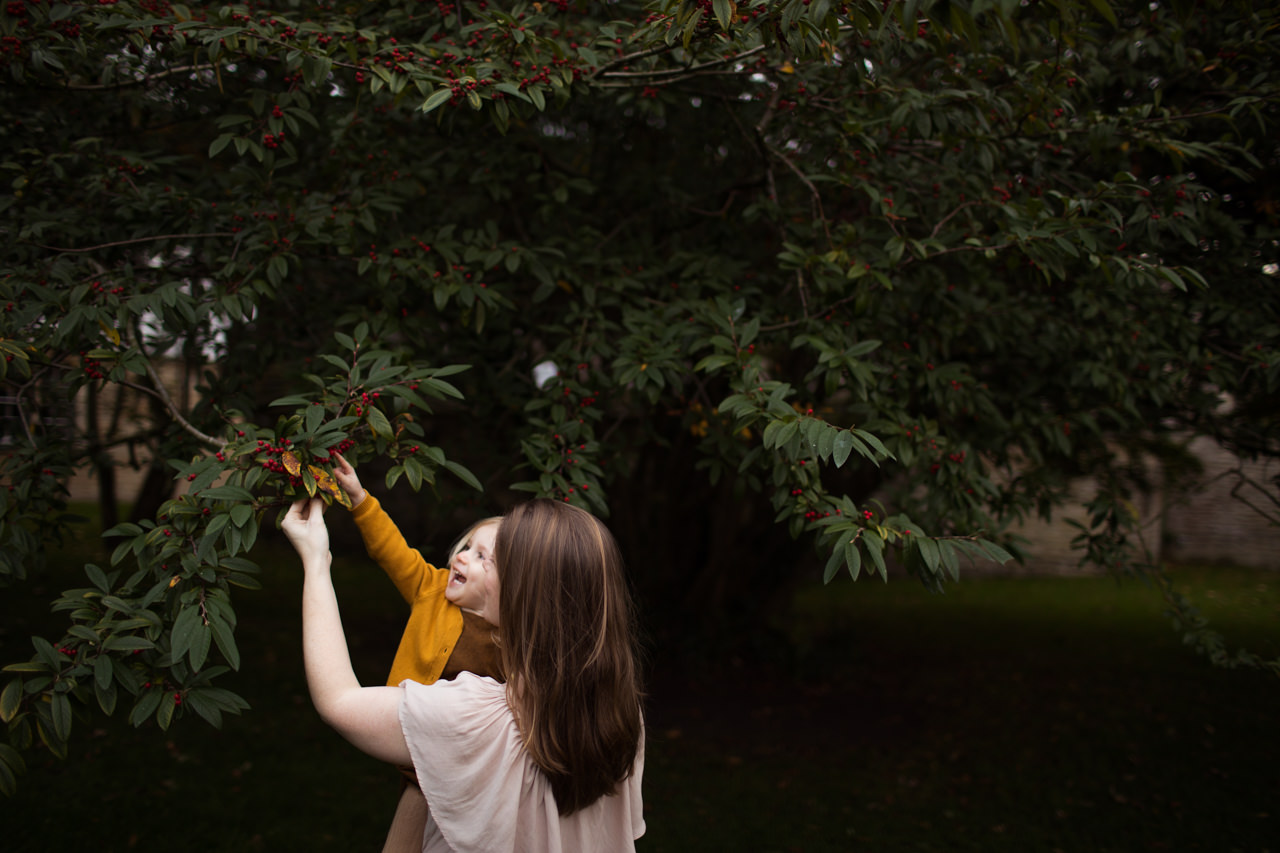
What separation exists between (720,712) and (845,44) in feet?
13.6

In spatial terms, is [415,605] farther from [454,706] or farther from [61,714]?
[61,714]

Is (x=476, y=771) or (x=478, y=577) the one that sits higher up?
(x=478, y=577)

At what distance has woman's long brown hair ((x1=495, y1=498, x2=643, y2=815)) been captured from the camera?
4.91ft

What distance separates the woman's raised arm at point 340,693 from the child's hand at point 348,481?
24cm

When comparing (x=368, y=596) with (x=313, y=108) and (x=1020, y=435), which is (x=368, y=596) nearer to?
(x=313, y=108)

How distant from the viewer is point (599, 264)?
310 cm

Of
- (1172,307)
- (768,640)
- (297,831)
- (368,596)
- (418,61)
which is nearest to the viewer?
(418,61)

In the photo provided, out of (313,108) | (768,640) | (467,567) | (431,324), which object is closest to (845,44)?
(431,324)

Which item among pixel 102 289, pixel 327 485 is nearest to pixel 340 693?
pixel 327 485

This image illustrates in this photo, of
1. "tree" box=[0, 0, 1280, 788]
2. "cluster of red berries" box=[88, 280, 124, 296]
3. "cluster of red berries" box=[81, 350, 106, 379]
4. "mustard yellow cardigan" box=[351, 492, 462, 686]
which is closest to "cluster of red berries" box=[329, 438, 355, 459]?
"tree" box=[0, 0, 1280, 788]

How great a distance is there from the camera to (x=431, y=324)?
293cm

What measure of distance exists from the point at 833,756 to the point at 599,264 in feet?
11.0

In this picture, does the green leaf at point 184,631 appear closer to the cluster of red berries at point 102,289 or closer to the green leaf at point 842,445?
the cluster of red berries at point 102,289

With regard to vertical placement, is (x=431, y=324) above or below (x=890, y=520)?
above
